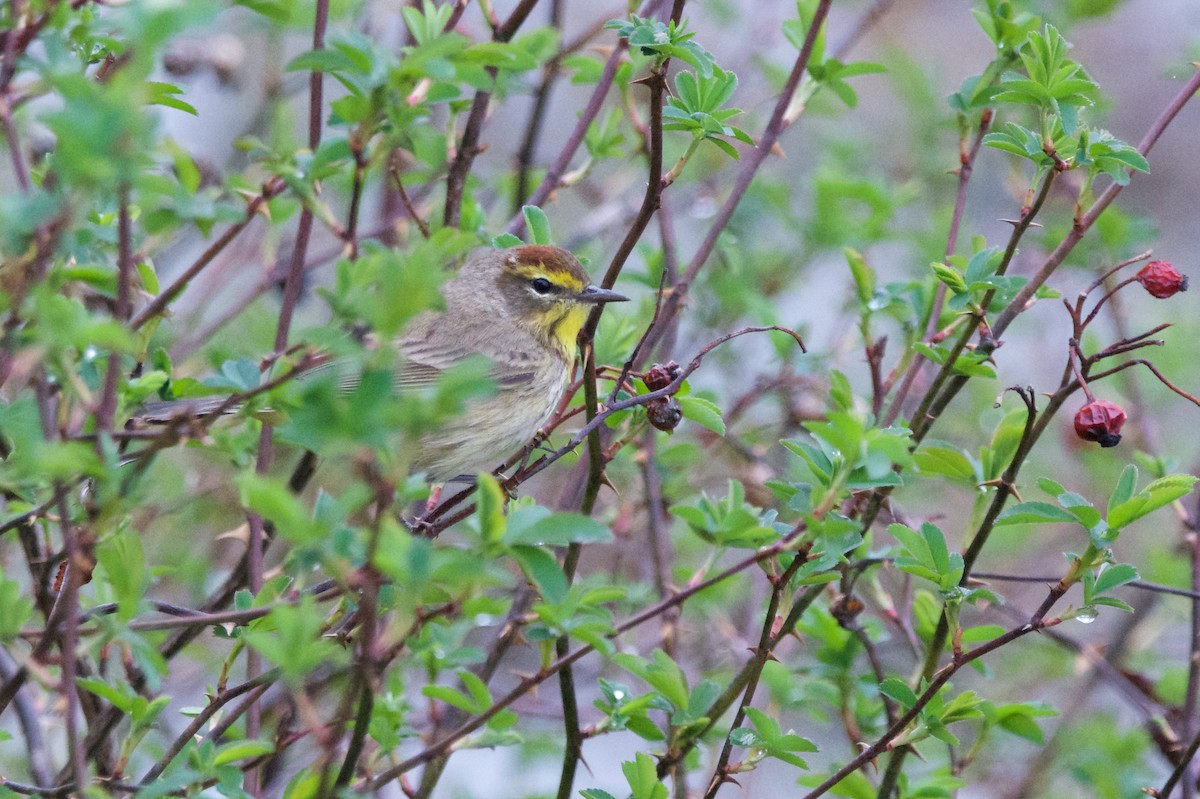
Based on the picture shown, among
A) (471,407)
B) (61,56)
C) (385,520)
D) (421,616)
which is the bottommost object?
(471,407)

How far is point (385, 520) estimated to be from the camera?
64.1 inches

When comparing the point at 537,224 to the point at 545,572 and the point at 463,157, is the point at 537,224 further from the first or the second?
the point at 545,572

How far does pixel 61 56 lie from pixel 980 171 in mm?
7514

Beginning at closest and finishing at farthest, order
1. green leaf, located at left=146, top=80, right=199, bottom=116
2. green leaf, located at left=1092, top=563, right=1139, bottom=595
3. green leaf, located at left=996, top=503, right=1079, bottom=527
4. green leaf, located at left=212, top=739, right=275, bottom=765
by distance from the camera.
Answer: green leaf, located at left=212, top=739, right=275, bottom=765, green leaf, located at left=146, top=80, right=199, bottom=116, green leaf, located at left=1092, top=563, right=1139, bottom=595, green leaf, located at left=996, top=503, right=1079, bottom=527

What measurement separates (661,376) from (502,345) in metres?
1.98

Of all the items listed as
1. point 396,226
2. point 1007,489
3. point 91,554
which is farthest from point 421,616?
point 396,226

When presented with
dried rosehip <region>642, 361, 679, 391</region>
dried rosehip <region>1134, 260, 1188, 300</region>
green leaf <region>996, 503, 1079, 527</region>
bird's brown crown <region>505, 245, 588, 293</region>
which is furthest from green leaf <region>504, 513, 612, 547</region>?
bird's brown crown <region>505, 245, 588, 293</region>

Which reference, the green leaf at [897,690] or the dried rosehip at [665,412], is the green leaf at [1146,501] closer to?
the green leaf at [897,690]

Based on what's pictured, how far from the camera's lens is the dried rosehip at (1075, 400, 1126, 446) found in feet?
8.91

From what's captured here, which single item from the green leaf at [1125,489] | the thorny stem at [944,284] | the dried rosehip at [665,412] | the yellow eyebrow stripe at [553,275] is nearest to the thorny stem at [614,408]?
the dried rosehip at [665,412]

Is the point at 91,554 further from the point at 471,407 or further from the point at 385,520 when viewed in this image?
the point at 471,407

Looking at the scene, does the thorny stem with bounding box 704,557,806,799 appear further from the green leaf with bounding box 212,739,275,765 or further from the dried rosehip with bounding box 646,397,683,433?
the green leaf with bounding box 212,739,275,765

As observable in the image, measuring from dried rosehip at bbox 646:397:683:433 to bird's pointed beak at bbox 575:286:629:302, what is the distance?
56 cm

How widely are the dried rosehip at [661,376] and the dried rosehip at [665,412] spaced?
10 cm
